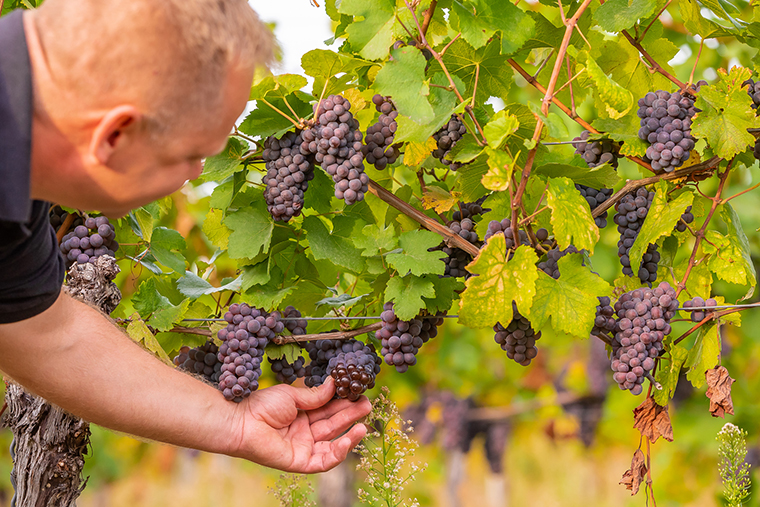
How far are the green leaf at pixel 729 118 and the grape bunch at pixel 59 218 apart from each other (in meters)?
1.63

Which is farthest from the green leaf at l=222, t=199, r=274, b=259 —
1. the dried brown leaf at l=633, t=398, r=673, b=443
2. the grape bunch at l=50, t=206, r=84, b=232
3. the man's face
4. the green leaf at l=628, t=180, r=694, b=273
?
the dried brown leaf at l=633, t=398, r=673, b=443

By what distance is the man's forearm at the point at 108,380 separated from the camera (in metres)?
1.46

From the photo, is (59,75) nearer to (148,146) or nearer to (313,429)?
(148,146)

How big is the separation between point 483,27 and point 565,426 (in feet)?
17.1

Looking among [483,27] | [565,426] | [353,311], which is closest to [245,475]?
[565,426]

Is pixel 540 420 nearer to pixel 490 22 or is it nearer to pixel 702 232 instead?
pixel 702 232

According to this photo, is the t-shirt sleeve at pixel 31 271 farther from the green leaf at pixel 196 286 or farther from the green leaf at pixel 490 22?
the green leaf at pixel 490 22

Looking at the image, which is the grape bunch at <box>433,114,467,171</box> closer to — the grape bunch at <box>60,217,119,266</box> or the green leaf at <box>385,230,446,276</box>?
the green leaf at <box>385,230,446,276</box>

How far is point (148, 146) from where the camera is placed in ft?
3.24

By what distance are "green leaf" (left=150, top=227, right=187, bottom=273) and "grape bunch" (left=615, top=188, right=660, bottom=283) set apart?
4.29ft

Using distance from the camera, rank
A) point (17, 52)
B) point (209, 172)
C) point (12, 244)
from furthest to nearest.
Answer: point (209, 172)
point (12, 244)
point (17, 52)

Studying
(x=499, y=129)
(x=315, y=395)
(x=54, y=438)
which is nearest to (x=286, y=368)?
(x=315, y=395)

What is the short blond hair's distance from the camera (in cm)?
91

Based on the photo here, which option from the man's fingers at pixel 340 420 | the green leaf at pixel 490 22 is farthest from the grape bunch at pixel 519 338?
the green leaf at pixel 490 22
